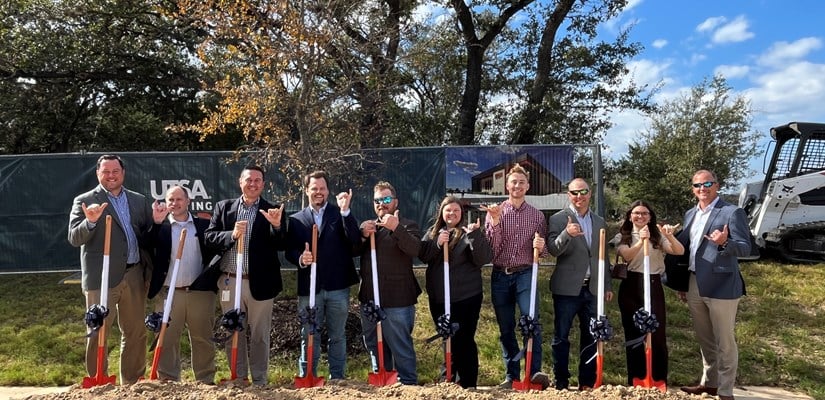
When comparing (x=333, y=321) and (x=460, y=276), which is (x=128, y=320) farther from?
(x=460, y=276)

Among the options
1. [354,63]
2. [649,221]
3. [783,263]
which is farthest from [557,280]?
[783,263]

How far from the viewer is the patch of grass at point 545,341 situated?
16.5 ft

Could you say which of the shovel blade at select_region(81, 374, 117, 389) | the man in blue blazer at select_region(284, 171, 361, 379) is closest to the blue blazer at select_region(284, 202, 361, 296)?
the man in blue blazer at select_region(284, 171, 361, 379)

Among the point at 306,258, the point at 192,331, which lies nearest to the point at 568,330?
the point at 306,258

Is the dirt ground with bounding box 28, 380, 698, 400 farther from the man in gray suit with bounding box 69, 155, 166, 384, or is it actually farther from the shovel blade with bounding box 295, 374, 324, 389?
the man in gray suit with bounding box 69, 155, 166, 384

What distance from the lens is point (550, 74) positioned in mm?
14008

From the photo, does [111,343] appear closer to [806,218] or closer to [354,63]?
[354,63]

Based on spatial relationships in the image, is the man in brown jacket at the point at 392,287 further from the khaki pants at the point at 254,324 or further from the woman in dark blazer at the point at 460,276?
the khaki pants at the point at 254,324

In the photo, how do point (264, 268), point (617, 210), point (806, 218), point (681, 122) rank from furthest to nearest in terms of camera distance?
point (617, 210)
point (681, 122)
point (806, 218)
point (264, 268)

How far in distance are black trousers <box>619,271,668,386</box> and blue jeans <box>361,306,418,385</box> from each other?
65.2 inches

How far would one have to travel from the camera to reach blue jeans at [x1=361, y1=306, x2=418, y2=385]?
4137 millimetres

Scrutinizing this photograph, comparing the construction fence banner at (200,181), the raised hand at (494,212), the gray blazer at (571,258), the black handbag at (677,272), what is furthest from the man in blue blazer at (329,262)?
the construction fence banner at (200,181)

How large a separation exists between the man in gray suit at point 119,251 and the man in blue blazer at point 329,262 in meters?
1.11

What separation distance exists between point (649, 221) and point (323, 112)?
3343 millimetres
